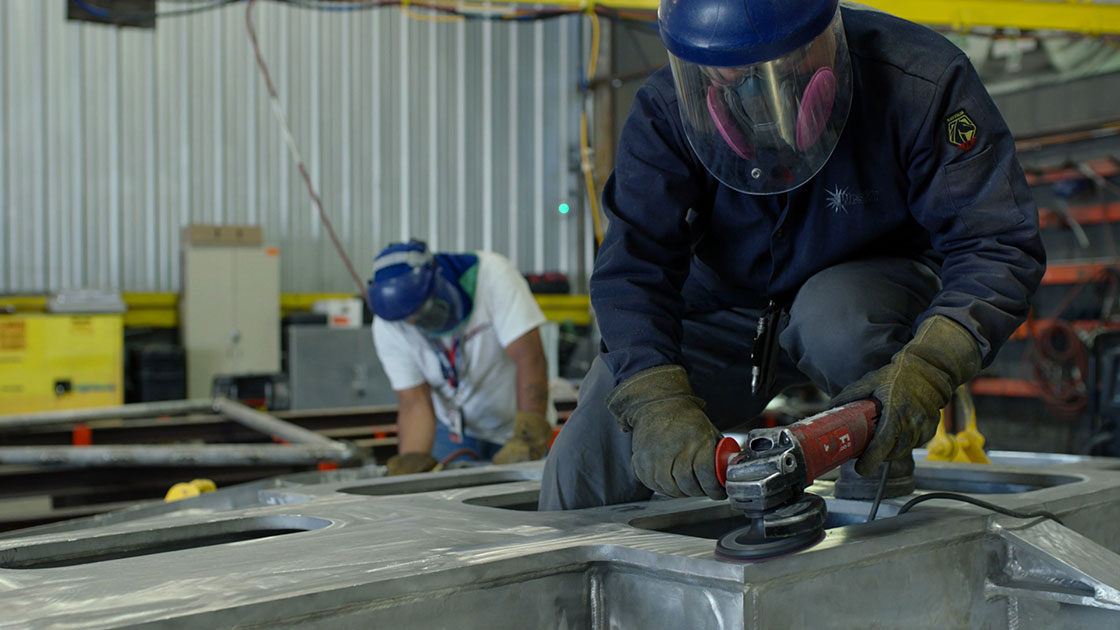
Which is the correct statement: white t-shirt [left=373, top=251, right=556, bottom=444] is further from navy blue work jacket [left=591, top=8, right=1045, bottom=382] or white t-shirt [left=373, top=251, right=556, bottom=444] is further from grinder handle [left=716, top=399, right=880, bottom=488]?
grinder handle [left=716, top=399, right=880, bottom=488]

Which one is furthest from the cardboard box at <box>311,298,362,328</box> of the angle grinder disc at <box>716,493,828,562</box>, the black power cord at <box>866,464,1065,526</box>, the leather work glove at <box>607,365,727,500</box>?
the angle grinder disc at <box>716,493,828,562</box>

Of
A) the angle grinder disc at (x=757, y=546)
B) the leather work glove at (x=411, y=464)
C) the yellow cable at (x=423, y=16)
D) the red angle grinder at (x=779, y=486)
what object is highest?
the yellow cable at (x=423, y=16)

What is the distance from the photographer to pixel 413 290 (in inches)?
146

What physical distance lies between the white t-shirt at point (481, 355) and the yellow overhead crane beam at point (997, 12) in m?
2.12

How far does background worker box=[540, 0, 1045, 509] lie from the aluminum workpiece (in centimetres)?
18

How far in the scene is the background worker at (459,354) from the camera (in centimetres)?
377

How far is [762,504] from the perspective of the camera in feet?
4.36

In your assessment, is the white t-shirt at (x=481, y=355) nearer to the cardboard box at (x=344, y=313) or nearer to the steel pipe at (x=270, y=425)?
the steel pipe at (x=270, y=425)

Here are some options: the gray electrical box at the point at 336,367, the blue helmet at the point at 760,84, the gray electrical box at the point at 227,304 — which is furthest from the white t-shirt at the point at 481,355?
the gray electrical box at the point at 227,304

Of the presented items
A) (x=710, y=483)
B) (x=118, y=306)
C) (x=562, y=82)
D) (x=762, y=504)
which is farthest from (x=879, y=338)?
(x=562, y=82)

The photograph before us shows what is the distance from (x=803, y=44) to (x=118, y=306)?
7.40 m

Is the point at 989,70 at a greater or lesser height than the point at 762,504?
greater

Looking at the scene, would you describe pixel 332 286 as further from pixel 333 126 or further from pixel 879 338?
pixel 879 338

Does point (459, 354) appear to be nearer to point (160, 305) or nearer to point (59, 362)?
point (59, 362)
